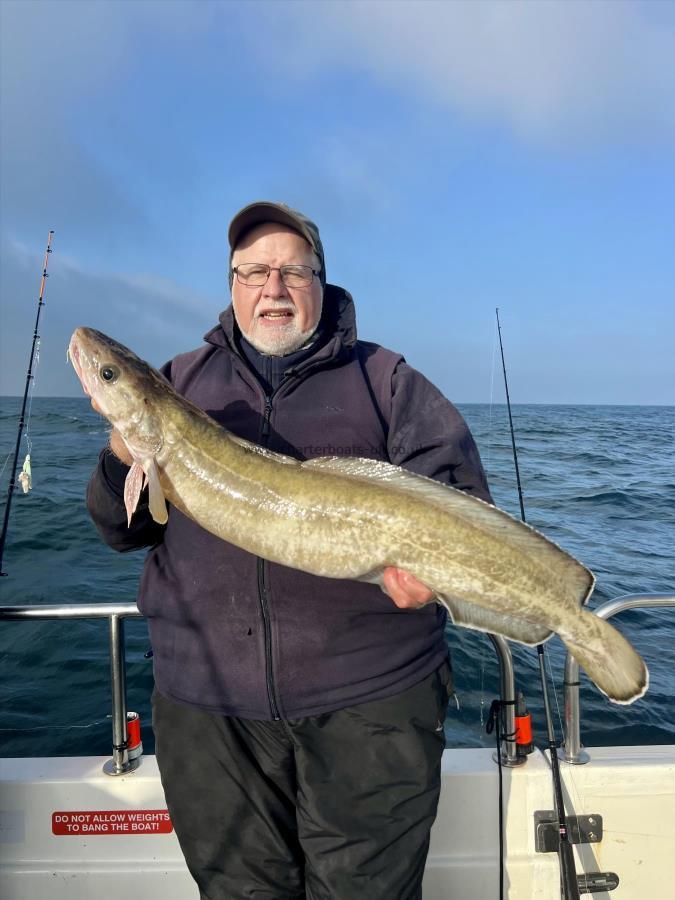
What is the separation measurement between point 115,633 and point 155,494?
1145 mm

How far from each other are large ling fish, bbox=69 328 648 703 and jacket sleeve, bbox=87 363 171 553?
0.16 m

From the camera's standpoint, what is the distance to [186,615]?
114 inches

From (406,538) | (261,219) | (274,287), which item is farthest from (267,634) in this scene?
(261,219)

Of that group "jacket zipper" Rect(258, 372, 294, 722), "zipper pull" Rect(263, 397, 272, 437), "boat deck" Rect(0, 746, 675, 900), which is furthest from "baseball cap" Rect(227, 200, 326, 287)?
"boat deck" Rect(0, 746, 675, 900)

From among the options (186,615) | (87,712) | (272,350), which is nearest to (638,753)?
(186,615)

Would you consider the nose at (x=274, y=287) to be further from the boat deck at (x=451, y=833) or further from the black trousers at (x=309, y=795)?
the boat deck at (x=451, y=833)

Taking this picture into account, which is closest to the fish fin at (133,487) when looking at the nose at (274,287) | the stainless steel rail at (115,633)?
the stainless steel rail at (115,633)

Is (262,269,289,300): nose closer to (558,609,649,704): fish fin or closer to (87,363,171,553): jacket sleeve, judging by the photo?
(87,363,171,553): jacket sleeve

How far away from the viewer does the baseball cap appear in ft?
10.4

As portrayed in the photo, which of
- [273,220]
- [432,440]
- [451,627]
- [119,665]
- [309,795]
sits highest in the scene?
[273,220]

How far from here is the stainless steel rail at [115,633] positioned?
3445 mm

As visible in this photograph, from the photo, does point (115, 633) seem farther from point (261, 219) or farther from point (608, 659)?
point (608, 659)

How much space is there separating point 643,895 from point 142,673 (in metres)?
5.66

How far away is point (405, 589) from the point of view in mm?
2611
